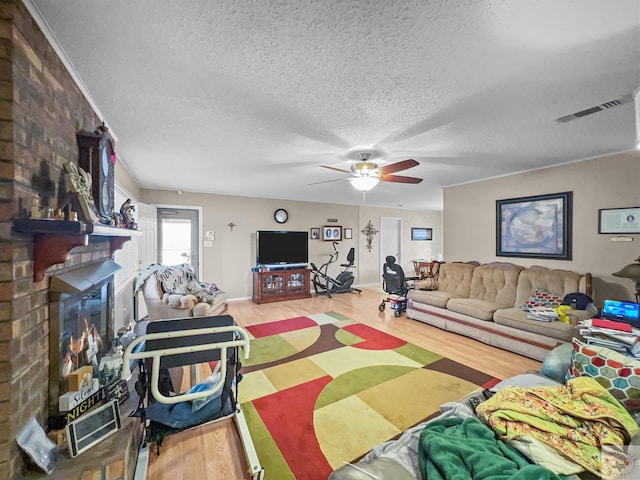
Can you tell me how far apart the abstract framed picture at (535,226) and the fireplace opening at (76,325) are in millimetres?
5016

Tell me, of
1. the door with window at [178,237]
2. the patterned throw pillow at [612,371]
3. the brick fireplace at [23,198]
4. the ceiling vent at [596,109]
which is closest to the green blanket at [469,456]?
the patterned throw pillow at [612,371]

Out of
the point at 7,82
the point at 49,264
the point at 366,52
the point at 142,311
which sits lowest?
the point at 142,311

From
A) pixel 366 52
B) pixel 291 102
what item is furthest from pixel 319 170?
pixel 366 52

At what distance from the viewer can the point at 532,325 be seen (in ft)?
9.67

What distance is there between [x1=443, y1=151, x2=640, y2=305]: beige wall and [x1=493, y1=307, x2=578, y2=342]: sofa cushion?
969 mm

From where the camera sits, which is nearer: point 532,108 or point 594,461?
point 594,461

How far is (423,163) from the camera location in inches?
133

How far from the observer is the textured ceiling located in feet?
3.70

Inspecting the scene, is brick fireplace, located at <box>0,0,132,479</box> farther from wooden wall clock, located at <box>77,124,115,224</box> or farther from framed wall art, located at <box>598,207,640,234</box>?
framed wall art, located at <box>598,207,640,234</box>

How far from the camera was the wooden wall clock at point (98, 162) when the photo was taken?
1673 mm

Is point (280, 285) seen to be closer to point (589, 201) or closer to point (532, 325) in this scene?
point (532, 325)

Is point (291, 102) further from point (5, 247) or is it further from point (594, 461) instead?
point (594, 461)

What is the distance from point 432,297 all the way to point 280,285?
316 centimetres

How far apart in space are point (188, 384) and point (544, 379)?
3010 mm
